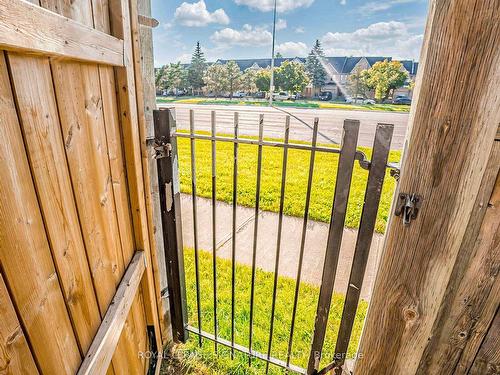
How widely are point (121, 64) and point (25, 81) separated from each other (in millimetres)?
607

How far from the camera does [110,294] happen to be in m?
1.17

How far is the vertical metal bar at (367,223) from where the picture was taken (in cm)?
115

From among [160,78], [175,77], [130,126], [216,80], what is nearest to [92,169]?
[130,126]

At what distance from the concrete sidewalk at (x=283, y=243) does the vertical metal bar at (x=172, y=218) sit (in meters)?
0.96

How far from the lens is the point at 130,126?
4.19 feet

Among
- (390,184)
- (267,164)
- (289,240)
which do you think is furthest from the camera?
(267,164)

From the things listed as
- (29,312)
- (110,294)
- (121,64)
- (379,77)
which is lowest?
(110,294)

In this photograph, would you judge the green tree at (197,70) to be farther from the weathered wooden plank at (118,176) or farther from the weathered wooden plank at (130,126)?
the weathered wooden plank at (118,176)

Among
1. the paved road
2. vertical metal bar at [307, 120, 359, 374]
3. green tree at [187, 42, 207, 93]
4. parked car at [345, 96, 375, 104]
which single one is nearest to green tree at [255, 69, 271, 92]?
green tree at [187, 42, 207, 93]

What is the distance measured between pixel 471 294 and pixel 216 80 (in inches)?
Result: 1628

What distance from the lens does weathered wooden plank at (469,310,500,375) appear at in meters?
1.09

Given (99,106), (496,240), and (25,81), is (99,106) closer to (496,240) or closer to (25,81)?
(25,81)

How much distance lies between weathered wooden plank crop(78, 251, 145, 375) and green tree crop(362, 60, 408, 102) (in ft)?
125

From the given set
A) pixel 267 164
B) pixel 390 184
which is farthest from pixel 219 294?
pixel 390 184
